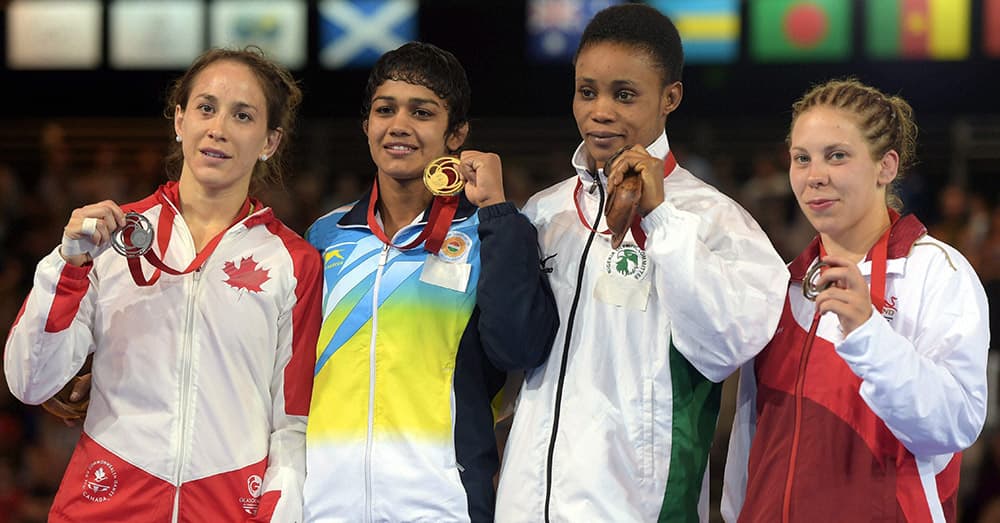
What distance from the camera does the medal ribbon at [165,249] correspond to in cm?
340

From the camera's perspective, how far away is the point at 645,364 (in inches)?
130

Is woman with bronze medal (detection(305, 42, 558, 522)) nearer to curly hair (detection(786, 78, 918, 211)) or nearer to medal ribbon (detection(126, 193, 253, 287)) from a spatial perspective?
medal ribbon (detection(126, 193, 253, 287))

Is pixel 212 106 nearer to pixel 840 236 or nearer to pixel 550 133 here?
pixel 840 236

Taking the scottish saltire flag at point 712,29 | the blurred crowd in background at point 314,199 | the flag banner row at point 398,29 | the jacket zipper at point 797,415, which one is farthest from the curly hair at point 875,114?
the scottish saltire flag at point 712,29

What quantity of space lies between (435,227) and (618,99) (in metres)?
0.60

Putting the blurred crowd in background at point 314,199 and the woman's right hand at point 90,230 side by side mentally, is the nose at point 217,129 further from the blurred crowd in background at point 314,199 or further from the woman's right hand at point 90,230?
the blurred crowd in background at point 314,199

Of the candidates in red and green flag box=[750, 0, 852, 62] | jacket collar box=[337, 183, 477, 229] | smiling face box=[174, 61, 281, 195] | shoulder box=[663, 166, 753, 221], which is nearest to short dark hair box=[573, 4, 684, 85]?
shoulder box=[663, 166, 753, 221]

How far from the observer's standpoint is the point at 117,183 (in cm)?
926

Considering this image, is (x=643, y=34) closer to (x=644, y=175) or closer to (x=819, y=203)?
(x=644, y=175)

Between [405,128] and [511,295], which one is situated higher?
[405,128]

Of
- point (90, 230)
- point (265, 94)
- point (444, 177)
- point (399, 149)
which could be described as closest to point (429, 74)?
point (399, 149)

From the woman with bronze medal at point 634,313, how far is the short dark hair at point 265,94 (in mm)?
868

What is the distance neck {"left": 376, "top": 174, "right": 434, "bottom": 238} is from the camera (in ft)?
12.0

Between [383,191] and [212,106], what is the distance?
0.52 meters
